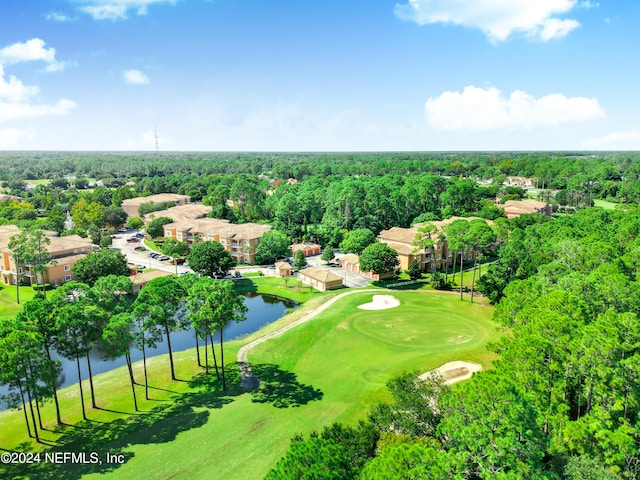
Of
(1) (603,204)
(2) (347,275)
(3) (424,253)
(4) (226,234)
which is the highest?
(4) (226,234)

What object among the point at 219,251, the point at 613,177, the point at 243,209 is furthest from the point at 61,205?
the point at 613,177

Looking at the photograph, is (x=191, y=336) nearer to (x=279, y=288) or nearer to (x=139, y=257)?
(x=279, y=288)

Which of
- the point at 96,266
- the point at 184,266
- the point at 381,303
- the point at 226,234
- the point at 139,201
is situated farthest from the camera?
the point at 139,201

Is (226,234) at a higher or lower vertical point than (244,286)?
higher

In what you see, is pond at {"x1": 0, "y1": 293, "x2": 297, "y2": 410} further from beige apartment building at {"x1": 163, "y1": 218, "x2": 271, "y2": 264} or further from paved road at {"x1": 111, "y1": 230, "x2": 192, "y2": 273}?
paved road at {"x1": 111, "y1": 230, "x2": 192, "y2": 273}

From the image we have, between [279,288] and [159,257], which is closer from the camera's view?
[279,288]

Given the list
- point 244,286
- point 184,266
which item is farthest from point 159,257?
point 244,286

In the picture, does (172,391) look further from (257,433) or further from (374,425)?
(374,425)

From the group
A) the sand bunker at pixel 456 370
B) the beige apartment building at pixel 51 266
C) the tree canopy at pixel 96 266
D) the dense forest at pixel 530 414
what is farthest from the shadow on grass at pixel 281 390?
the beige apartment building at pixel 51 266
